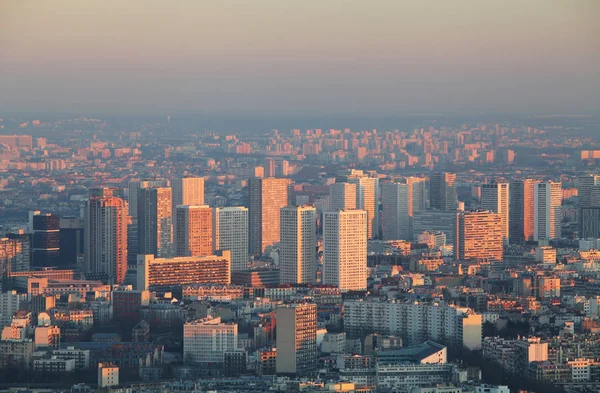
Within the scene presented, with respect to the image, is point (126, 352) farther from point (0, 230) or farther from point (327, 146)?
point (327, 146)

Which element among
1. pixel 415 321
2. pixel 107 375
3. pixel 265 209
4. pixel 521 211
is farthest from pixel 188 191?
pixel 107 375

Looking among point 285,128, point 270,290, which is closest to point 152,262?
point 270,290

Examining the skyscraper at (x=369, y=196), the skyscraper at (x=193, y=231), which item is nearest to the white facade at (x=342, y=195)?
the skyscraper at (x=369, y=196)

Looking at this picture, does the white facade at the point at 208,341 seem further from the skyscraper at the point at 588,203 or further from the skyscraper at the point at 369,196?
the skyscraper at the point at 588,203

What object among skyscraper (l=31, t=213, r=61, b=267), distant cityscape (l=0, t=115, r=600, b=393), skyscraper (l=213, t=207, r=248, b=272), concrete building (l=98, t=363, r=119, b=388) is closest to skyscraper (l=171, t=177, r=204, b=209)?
distant cityscape (l=0, t=115, r=600, b=393)

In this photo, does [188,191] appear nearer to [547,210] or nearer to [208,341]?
[547,210]

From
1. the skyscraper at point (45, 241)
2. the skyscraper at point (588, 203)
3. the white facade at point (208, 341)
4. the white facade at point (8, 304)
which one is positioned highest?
the skyscraper at point (588, 203)
